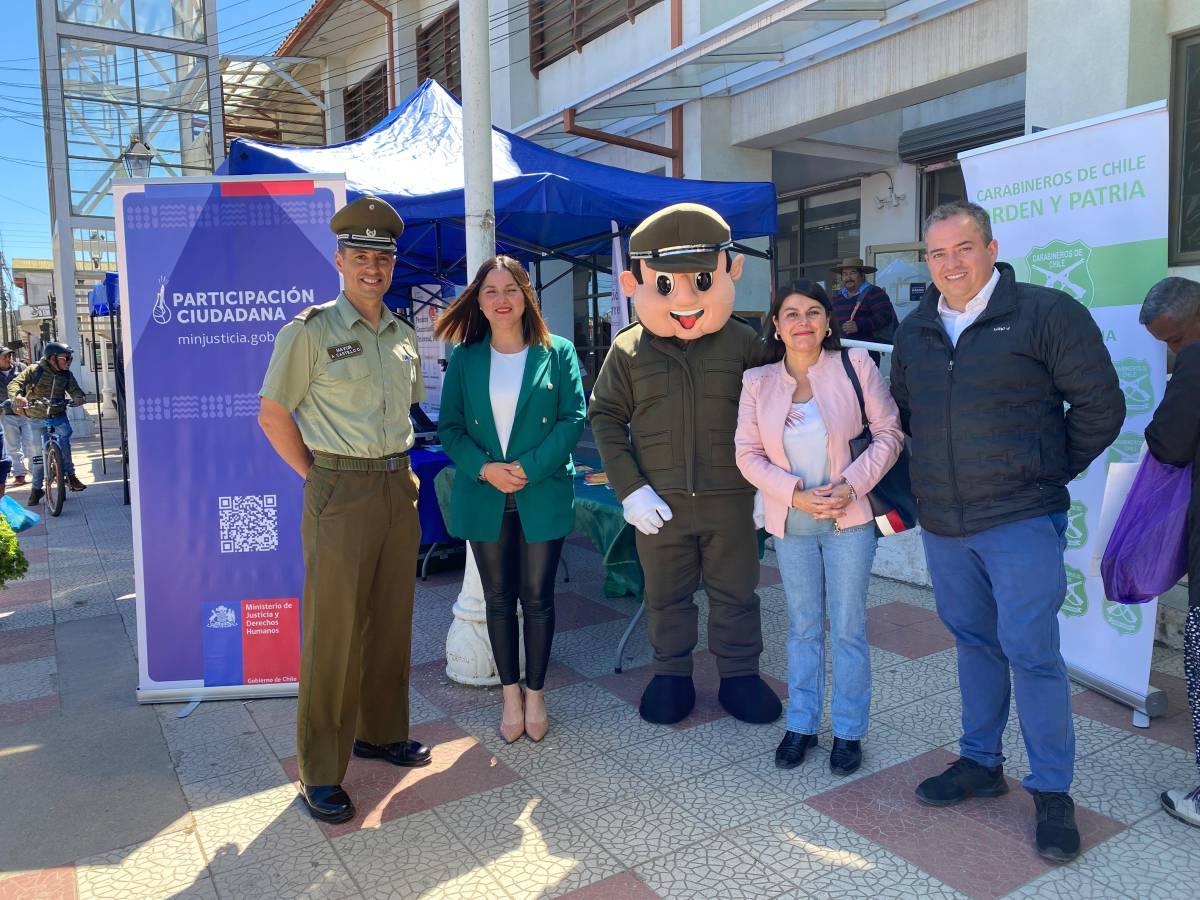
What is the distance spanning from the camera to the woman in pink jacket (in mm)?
2967

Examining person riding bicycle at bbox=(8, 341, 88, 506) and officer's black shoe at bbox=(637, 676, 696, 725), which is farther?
person riding bicycle at bbox=(8, 341, 88, 506)

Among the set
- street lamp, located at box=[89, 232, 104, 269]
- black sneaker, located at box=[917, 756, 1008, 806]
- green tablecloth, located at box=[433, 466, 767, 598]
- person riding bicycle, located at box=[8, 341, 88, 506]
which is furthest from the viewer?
street lamp, located at box=[89, 232, 104, 269]

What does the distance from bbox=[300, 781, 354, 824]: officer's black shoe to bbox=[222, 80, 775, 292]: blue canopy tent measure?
329 centimetres

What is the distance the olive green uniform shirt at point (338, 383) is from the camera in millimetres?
2912

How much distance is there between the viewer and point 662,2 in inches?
370

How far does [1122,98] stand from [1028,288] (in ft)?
10.3

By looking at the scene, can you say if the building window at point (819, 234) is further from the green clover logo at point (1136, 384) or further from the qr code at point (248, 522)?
the qr code at point (248, 522)

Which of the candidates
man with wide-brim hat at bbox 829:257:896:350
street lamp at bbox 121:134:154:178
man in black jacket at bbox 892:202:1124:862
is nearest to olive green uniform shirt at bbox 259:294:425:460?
man in black jacket at bbox 892:202:1124:862

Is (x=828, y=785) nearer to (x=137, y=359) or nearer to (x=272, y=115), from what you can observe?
(x=137, y=359)

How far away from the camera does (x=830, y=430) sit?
2.98 metres

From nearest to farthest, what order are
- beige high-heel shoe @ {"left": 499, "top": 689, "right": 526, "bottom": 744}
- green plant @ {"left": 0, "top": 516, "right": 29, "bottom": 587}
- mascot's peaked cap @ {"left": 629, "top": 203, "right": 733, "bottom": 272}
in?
mascot's peaked cap @ {"left": 629, "top": 203, "right": 733, "bottom": 272} < beige high-heel shoe @ {"left": 499, "top": 689, "right": 526, "bottom": 744} < green plant @ {"left": 0, "top": 516, "right": 29, "bottom": 587}

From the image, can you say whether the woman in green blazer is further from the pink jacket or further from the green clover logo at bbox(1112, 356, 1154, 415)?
the green clover logo at bbox(1112, 356, 1154, 415)

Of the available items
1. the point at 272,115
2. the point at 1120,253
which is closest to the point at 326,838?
the point at 1120,253

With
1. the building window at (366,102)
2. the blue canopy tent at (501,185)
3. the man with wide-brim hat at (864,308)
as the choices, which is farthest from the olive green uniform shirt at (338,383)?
the building window at (366,102)
